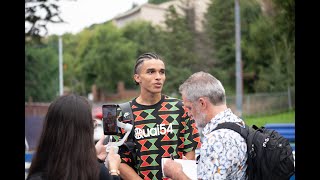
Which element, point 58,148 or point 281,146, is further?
point 281,146

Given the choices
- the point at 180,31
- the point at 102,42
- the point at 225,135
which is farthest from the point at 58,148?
the point at 102,42

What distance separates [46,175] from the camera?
Answer: 91.2 inches

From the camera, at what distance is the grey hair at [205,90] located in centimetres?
262

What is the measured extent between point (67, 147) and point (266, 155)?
98 cm

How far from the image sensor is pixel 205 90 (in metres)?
2.62

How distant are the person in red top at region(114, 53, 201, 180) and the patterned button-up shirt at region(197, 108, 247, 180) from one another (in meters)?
0.77

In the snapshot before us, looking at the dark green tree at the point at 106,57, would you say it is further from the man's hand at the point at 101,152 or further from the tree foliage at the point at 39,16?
the man's hand at the point at 101,152

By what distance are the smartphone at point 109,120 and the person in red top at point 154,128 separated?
522 mm

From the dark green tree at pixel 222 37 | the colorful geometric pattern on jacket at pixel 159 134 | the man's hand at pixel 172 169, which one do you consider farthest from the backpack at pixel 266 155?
the dark green tree at pixel 222 37
